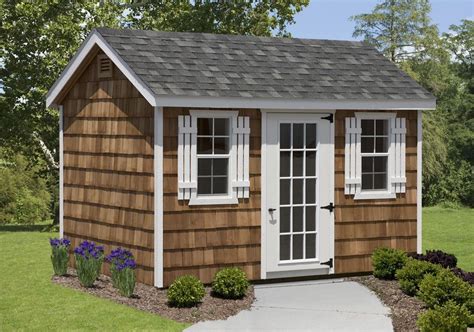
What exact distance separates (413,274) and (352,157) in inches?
96.0

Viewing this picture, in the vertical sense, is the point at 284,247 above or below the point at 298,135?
below

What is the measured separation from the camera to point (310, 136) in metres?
14.0

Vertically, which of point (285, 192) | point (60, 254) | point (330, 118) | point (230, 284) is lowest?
point (230, 284)

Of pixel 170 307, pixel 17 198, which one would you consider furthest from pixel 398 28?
pixel 170 307

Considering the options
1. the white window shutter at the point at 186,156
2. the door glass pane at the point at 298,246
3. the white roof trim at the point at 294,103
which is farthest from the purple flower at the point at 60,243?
the door glass pane at the point at 298,246

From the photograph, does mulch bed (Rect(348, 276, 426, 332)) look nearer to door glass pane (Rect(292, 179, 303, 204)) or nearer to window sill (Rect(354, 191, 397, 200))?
window sill (Rect(354, 191, 397, 200))

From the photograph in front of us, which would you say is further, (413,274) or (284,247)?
(284,247)

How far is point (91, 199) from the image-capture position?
1507 cm

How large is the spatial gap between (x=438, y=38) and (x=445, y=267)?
1331 inches

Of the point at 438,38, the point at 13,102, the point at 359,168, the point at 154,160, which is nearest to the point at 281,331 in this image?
the point at 154,160

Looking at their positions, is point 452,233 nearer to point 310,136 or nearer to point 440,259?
point 440,259

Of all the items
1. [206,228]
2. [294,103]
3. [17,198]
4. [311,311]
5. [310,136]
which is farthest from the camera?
[17,198]

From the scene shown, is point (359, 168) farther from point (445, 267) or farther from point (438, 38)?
point (438, 38)

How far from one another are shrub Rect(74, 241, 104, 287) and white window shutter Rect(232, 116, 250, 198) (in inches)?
92.0
